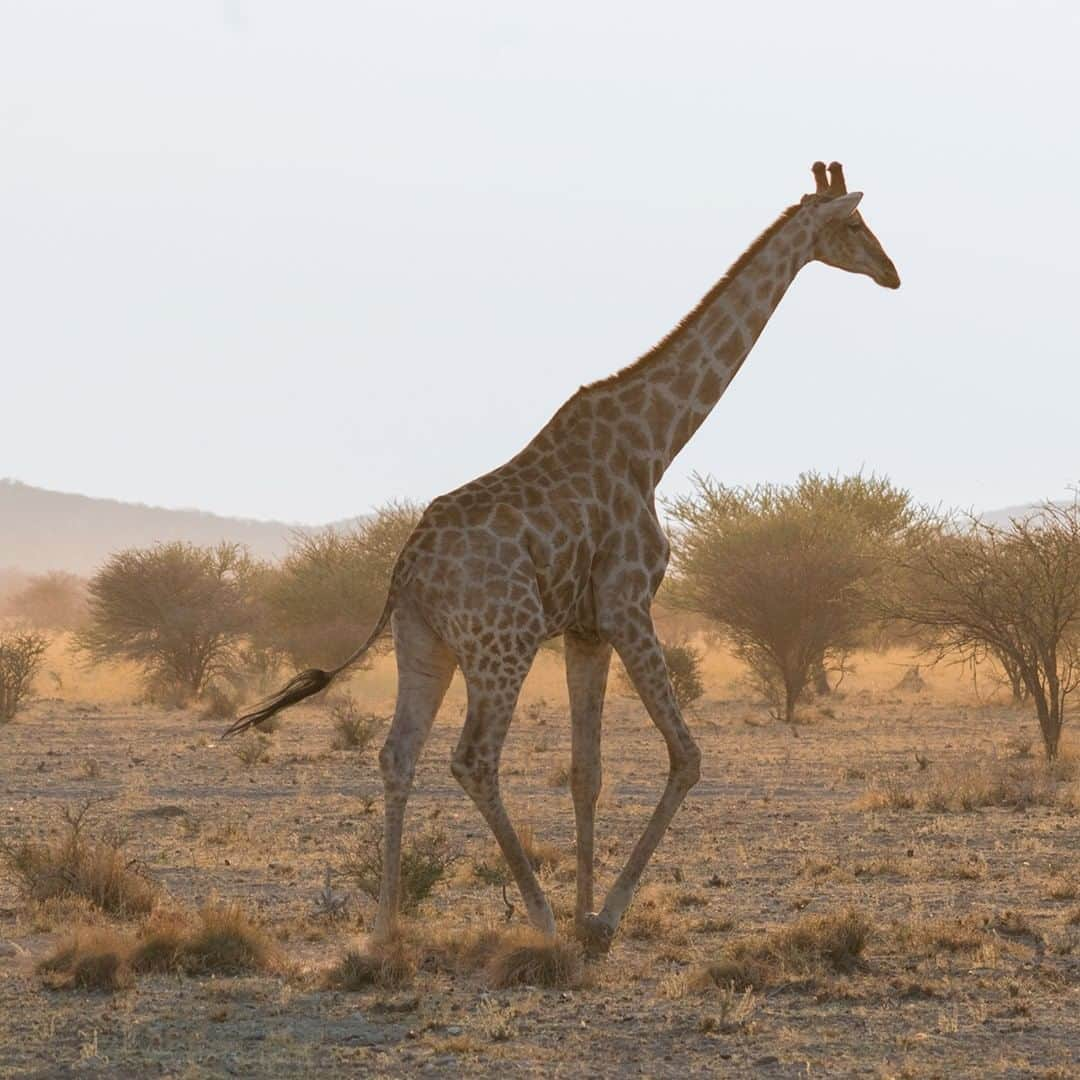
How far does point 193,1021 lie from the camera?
8414mm

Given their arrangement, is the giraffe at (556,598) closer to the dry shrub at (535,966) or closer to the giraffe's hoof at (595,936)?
the giraffe's hoof at (595,936)

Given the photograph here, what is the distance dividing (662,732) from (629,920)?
147cm

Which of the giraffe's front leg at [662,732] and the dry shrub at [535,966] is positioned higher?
the giraffe's front leg at [662,732]

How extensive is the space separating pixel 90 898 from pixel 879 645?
123 feet

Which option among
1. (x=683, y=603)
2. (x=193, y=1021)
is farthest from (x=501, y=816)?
(x=683, y=603)

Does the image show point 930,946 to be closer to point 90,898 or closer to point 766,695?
point 90,898

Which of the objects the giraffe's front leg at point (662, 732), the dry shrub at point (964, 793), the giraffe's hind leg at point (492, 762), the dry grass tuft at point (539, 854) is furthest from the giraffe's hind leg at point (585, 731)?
the dry shrub at point (964, 793)

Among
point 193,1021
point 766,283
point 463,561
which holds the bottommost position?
point 193,1021

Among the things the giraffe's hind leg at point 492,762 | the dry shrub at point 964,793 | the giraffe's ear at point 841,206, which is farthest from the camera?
the dry shrub at point 964,793

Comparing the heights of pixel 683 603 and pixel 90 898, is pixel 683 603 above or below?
above

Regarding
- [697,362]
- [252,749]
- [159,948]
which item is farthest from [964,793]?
[159,948]

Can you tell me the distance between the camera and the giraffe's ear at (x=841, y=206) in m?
11.1

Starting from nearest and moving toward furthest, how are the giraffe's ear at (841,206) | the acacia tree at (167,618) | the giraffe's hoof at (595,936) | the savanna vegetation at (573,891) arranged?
the savanna vegetation at (573,891), the giraffe's hoof at (595,936), the giraffe's ear at (841,206), the acacia tree at (167,618)

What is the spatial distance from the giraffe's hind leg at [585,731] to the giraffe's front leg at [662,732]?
346mm
